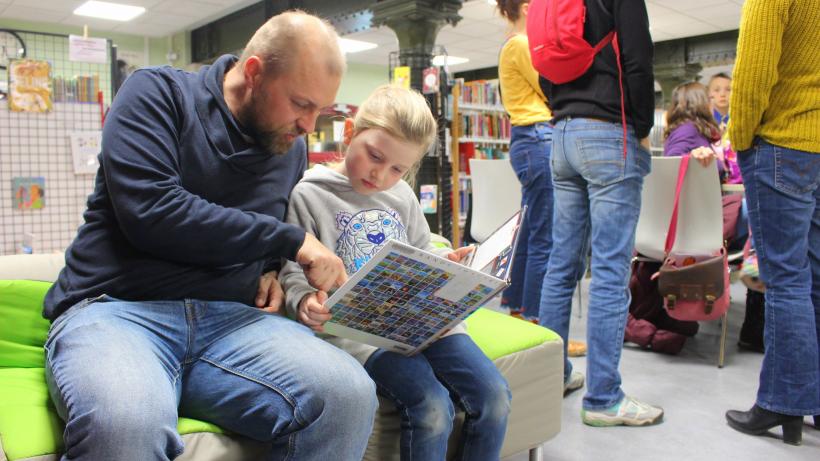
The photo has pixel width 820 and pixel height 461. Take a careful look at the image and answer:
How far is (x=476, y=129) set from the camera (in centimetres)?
562

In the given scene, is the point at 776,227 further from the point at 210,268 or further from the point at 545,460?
the point at 210,268

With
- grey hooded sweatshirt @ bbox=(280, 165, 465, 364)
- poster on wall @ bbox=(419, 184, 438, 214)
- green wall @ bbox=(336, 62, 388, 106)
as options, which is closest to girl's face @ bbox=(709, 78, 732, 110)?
poster on wall @ bbox=(419, 184, 438, 214)

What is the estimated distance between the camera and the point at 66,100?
271 centimetres

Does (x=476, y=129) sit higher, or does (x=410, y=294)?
(x=476, y=129)

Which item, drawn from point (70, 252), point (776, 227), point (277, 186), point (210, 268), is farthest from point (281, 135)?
point (776, 227)

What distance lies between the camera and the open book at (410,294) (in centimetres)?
100

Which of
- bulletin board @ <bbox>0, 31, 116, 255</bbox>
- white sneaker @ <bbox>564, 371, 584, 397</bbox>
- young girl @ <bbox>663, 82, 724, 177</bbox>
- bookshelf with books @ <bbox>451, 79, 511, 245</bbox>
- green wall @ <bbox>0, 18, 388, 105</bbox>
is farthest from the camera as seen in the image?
green wall @ <bbox>0, 18, 388, 105</bbox>

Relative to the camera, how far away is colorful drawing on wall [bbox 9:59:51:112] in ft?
8.45

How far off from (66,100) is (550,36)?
2063mm

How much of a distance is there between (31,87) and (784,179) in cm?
273

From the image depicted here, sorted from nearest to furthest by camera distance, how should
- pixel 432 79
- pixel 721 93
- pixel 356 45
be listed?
pixel 721 93 < pixel 432 79 < pixel 356 45

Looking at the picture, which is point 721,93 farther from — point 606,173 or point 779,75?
point 606,173

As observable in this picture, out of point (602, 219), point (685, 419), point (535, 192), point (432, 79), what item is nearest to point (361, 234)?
point (602, 219)

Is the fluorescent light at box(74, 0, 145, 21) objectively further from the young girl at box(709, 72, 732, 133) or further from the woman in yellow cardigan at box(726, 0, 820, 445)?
the woman in yellow cardigan at box(726, 0, 820, 445)
